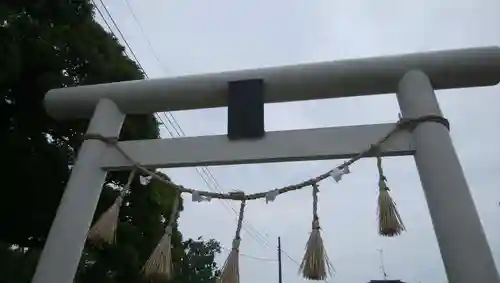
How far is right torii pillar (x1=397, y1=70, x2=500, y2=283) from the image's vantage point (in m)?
1.21

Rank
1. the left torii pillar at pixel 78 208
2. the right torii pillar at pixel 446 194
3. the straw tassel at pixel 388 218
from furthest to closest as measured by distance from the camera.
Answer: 1. the left torii pillar at pixel 78 208
2. the straw tassel at pixel 388 218
3. the right torii pillar at pixel 446 194

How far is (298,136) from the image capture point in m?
1.54

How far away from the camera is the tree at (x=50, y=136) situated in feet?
7.57

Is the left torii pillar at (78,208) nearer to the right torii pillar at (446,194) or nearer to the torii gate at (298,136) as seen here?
the torii gate at (298,136)

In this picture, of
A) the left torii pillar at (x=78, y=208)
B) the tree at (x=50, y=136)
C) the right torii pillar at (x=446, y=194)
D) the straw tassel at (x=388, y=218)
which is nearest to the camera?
the right torii pillar at (x=446, y=194)

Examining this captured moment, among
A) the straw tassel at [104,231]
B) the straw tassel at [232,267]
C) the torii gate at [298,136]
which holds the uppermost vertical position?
the torii gate at [298,136]

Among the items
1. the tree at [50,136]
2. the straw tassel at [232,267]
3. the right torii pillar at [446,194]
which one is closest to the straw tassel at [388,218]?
the right torii pillar at [446,194]

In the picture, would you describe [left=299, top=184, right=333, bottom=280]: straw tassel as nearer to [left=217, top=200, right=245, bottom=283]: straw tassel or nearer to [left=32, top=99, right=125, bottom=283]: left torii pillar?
[left=217, top=200, right=245, bottom=283]: straw tassel

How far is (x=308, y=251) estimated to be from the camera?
4.51 ft

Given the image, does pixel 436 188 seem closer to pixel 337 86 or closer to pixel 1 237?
pixel 337 86

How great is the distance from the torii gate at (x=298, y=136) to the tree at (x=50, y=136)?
1.91 ft

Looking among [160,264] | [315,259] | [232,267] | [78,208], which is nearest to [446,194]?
[315,259]

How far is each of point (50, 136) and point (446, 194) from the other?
6.86ft

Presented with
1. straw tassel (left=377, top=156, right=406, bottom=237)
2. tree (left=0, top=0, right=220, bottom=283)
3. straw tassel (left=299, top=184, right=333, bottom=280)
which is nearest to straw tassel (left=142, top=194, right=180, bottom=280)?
straw tassel (left=299, top=184, right=333, bottom=280)
